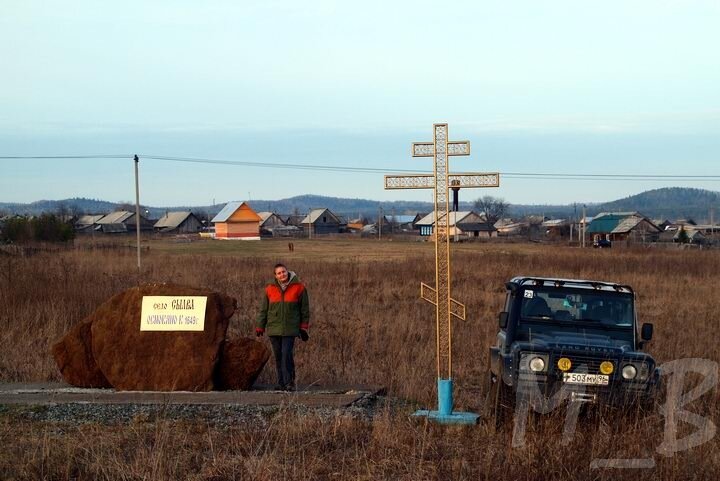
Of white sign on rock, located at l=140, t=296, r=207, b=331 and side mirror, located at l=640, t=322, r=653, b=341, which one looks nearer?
side mirror, located at l=640, t=322, r=653, b=341

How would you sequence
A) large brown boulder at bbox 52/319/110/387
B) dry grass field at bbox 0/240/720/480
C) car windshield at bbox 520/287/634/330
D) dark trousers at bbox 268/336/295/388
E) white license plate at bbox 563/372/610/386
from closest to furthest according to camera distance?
dry grass field at bbox 0/240/720/480, white license plate at bbox 563/372/610/386, car windshield at bbox 520/287/634/330, large brown boulder at bbox 52/319/110/387, dark trousers at bbox 268/336/295/388

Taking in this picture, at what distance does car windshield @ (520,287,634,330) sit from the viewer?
36.0 feet

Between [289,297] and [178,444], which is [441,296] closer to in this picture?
[289,297]

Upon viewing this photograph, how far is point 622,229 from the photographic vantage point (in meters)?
112

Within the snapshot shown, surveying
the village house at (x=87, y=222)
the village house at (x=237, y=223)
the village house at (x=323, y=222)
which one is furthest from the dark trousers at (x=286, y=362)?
the village house at (x=323, y=222)

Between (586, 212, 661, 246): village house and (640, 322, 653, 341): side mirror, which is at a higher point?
(640, 322, 653, 341): side mirror

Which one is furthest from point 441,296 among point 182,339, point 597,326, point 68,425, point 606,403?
point 68,425

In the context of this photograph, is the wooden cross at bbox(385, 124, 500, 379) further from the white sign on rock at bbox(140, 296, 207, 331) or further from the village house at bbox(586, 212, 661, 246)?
the village house at bbox(586, 212, 661, 246)

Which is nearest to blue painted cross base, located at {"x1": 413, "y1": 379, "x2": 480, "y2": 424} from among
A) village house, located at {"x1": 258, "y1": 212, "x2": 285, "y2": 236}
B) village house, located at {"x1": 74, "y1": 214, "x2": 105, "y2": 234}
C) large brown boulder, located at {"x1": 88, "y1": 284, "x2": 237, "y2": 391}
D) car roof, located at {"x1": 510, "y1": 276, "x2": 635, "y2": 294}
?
car roof, located at {"x1": 510, "y1": 276, "x2": 635, "y2": 294}

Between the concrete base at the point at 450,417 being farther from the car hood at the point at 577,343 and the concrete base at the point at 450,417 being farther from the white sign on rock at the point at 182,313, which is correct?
the white sign on rock at the point at 182,313

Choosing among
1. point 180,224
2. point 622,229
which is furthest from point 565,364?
point 180,224

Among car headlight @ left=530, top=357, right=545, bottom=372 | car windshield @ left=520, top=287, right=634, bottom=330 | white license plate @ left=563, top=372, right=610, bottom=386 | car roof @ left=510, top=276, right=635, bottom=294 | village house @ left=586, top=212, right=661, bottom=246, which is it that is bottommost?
village house @ left=586, top=212, right=661, bottom=246

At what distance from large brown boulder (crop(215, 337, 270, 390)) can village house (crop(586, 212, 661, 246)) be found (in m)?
96.5

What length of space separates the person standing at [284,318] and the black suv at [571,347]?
3.01 meters
